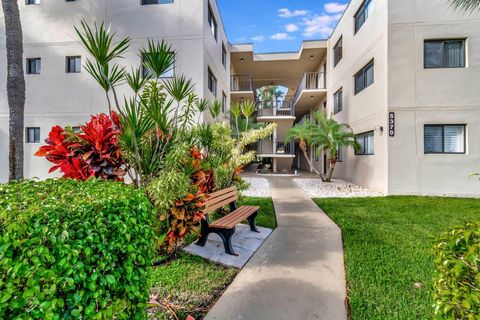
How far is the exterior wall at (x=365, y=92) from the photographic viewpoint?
31.7 ft

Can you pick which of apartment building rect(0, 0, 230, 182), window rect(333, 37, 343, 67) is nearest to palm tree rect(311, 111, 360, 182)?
window rect(333, 37, 343, 67)

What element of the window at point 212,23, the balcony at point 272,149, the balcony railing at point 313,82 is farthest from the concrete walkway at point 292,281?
the balcony railing at point 313,82

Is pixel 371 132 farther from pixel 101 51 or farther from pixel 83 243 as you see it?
pixel 83 243

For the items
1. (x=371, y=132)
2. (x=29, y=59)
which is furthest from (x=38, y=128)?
(x=371, y=132)

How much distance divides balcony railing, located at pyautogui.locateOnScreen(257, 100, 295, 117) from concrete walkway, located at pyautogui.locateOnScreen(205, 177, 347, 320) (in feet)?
49.6

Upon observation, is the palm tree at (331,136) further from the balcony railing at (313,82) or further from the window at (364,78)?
the balcony railing at (313,82)

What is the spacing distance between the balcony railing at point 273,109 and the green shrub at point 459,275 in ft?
59.9

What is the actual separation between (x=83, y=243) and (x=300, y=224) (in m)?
4.98

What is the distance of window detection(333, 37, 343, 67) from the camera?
14.7 metres

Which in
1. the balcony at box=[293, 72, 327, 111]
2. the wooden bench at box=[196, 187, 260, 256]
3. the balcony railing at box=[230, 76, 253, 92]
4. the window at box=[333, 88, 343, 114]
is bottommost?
the wooden bench at box=[196, 187, 260, 256]

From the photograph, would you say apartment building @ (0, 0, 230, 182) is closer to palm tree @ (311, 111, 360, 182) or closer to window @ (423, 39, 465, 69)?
palm tree @ (311, 111, 360, 182)

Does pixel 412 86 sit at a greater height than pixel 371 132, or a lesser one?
greater

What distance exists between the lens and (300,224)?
5684mm

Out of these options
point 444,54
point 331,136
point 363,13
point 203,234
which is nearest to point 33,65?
point 203,234
